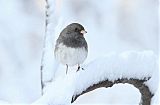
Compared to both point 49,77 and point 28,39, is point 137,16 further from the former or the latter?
point 49,77

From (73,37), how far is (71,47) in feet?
0.37

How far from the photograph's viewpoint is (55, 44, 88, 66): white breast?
3.53 metres

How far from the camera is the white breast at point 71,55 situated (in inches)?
139

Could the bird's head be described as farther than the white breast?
Yes

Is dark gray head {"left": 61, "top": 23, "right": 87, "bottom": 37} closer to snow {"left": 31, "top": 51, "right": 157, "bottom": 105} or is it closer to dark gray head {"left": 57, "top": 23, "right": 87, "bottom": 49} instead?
dark gray head {"left": 57, "top": 23, "right": 87, "bottom": 49}

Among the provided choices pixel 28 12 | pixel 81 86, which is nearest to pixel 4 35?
pixel 28 12

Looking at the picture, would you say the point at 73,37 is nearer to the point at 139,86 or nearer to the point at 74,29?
the point at 74,29

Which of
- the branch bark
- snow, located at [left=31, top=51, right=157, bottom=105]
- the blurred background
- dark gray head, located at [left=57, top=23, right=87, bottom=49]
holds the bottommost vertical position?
the blurred background

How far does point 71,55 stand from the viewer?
3545mm

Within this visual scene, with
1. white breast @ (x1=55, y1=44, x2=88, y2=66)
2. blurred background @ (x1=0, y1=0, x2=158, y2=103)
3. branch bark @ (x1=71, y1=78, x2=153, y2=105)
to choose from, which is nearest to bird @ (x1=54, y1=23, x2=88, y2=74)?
→ white breast @ (x1=55, y1=44, x2=88, y2=66)

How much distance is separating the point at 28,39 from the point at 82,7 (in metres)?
0.83

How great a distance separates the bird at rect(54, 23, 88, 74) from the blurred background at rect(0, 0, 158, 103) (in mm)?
3054

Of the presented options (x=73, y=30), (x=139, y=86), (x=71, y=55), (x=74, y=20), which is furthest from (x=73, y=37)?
(x=74, y=20)

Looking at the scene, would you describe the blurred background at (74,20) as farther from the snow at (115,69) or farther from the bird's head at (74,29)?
the snow at (115,69)
